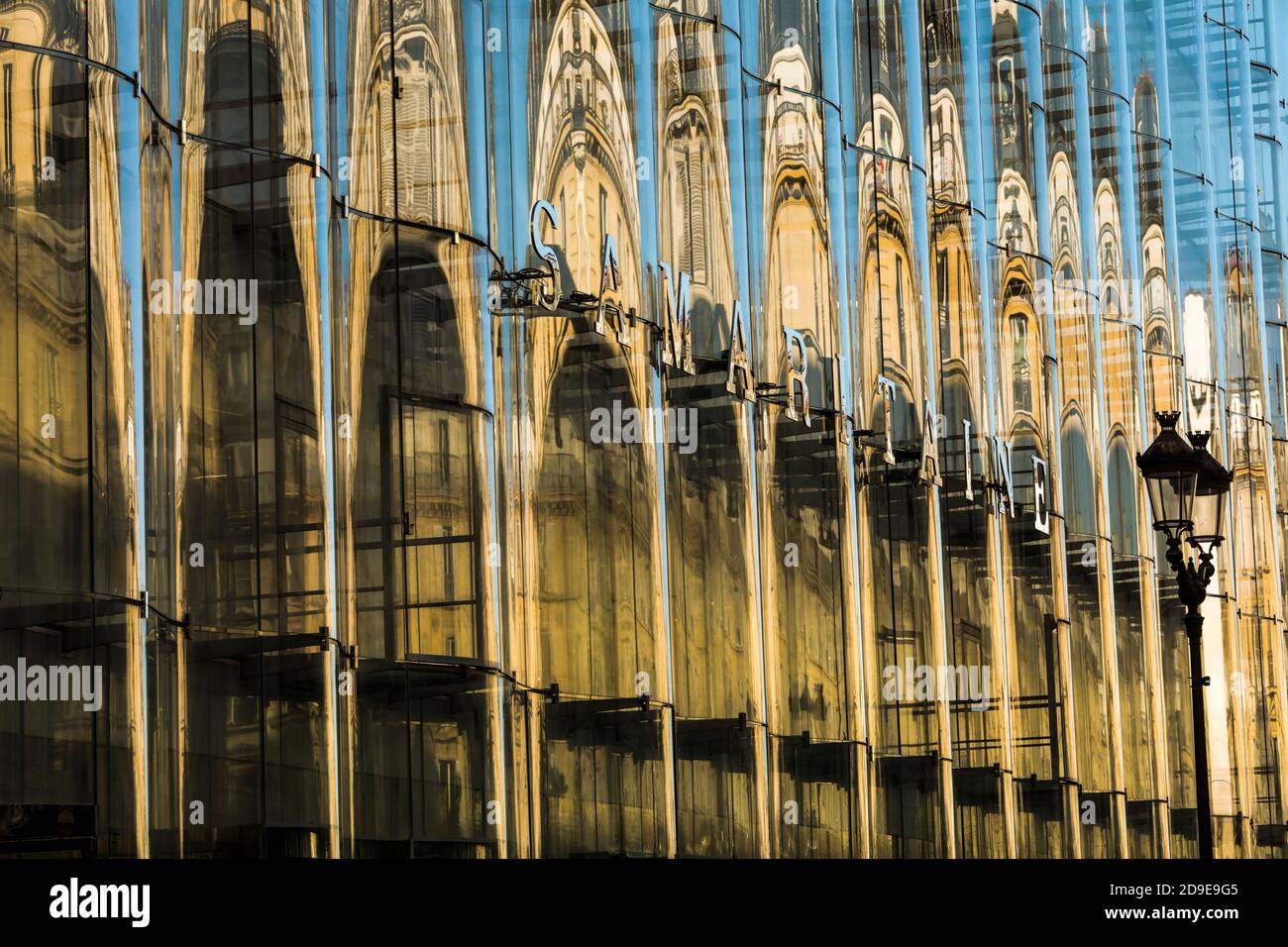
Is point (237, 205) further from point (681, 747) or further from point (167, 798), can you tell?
point (681, 747)

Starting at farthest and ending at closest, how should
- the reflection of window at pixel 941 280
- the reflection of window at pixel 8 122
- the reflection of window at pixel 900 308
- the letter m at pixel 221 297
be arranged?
the reflection of window at pixel 941 280 → the reflection of window at pixel 900 308 → the letter m at pixel 221 297 → the reflection of window at pixel 8 122

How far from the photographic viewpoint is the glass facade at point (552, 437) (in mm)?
11719

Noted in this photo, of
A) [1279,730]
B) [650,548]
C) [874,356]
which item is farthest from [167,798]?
[1279,730]

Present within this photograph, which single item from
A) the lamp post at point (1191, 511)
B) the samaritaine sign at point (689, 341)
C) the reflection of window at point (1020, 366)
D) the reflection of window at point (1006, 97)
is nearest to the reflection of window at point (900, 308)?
the samaritaine sign at point (689, 341)

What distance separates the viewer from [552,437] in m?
16.2

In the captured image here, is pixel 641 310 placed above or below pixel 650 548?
above

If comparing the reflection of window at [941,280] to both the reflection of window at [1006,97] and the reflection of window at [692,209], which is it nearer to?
the reflection of window at [1006,97]

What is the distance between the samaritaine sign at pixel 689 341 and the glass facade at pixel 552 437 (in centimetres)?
6

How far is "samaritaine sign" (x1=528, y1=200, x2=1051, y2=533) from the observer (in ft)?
53.6
